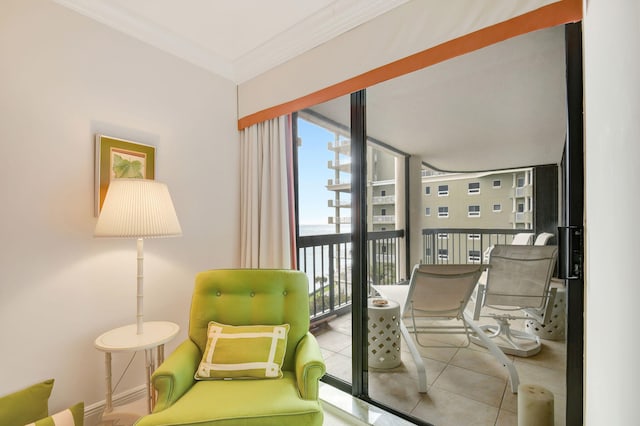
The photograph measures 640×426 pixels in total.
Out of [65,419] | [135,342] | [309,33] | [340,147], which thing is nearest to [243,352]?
[135,342]

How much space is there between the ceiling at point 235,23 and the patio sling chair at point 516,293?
150cm

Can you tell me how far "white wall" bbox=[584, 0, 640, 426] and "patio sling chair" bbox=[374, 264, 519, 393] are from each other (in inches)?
34.3

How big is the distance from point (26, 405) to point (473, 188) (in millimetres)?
2529

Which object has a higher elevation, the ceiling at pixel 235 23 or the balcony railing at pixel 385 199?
the ceiling at pixel 235 23

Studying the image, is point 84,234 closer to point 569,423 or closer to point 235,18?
point 235,18

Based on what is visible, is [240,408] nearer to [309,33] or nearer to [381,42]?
[381,42]

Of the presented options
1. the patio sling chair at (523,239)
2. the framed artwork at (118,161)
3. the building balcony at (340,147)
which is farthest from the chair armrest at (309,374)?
the framed artwork at (118,161)

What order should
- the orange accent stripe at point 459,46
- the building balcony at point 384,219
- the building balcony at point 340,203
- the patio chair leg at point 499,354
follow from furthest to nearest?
the building balcony at point 340,203
the building balcony at point 384,219
the patio chair leg at point 499,354
the orange accent stripe at point 459,46

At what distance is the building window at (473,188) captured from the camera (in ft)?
5.07

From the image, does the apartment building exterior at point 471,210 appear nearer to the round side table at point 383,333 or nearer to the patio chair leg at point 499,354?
the patio chair leg at point 499,354

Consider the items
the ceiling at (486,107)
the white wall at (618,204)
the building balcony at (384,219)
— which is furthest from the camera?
the building balcony at (384,219)

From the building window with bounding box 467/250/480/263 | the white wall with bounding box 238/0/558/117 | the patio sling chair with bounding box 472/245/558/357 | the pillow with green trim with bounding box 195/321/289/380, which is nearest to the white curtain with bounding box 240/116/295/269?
the white wall with bounding box 238/0/558/117

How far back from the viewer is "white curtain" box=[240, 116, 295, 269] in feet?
7.58

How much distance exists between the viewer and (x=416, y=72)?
174 cm
